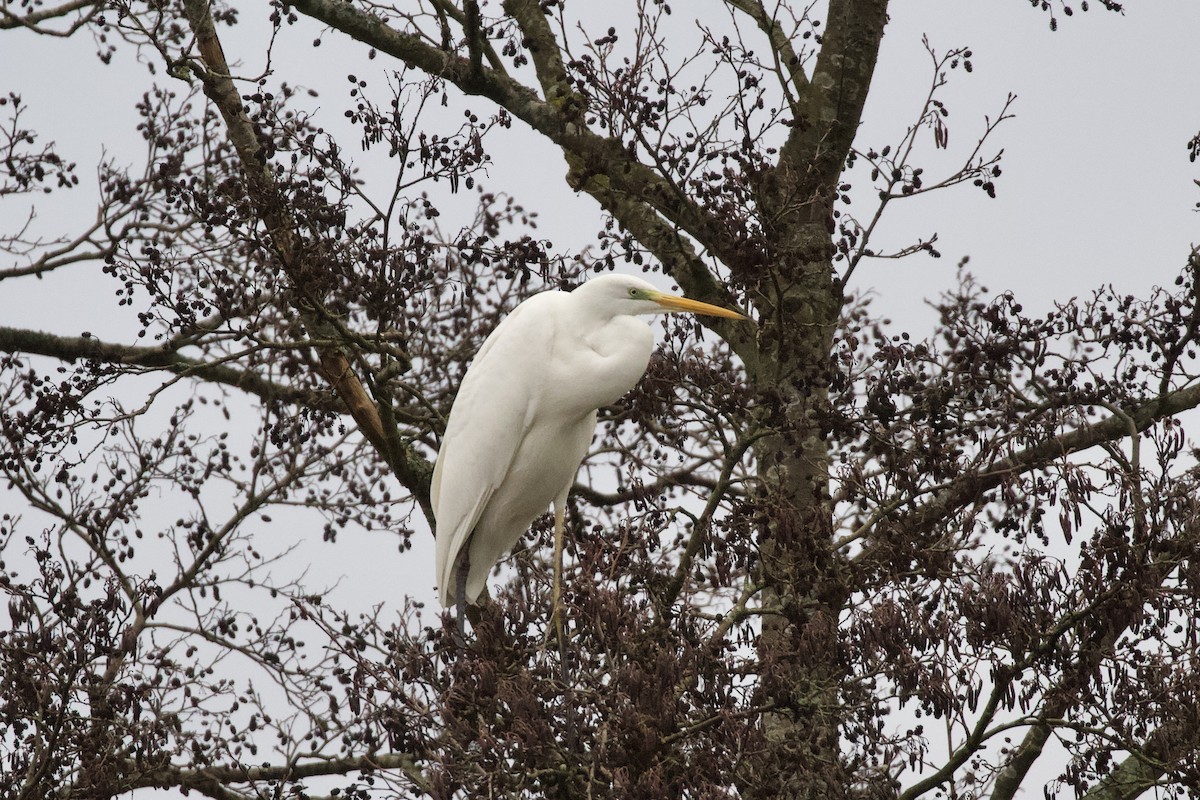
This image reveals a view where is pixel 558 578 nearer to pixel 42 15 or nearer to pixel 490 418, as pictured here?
pixel 490 418

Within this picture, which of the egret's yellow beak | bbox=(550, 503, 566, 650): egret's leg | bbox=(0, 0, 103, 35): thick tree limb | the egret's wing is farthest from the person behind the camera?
bbox=(0, 0, 103, 35): thick tree limb

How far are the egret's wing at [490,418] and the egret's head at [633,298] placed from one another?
1.03 feet

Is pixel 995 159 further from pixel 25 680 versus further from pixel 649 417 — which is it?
pixel 25 680

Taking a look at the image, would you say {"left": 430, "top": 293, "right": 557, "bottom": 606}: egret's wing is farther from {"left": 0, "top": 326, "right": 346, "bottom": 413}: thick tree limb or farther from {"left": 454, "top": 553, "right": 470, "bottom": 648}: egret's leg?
{"left": 0, "top": 326, "right": 346, "bottom": 413}: thick tree limb

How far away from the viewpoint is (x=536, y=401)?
6.62 metres

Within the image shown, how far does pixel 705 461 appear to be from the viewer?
9.10 m

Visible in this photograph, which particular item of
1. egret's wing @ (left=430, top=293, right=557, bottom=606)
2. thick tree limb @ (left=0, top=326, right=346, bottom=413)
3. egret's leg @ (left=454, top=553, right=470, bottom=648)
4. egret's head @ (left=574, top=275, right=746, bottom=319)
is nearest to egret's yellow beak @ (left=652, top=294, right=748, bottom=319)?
egret's head @ (left=574, top=275, right=746, bottom=319)

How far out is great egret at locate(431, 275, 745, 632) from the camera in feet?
21.1

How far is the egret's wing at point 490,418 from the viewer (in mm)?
6594

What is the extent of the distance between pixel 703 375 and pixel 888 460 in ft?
3.57

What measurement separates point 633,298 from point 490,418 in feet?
2.88

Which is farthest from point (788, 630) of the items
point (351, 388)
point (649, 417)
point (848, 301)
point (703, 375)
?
→ point (848, 301)

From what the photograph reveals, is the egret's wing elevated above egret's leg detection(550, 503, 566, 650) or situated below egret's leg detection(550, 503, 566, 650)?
above

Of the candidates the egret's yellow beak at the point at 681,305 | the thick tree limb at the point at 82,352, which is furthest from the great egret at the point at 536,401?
the thick tree limb at the point at 82,352
